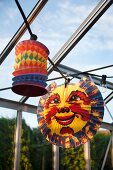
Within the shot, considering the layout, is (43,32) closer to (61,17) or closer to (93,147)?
(61,17)

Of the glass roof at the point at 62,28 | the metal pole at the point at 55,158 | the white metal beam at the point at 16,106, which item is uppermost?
the glass roof at the point at 62,28

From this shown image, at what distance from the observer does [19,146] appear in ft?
15.7

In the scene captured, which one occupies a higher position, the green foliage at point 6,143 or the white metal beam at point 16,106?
the white metal beam at point 16,106

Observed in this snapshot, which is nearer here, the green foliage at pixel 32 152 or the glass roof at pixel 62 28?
the glass roof at pixel 62 28

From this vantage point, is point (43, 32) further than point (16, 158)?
No

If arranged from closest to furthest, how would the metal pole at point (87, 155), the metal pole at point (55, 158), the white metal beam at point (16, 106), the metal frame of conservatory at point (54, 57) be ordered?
the metal frame of conservatory at point (54, 57), the white metal beam at point (16, 106), the metal pole at point (55, 158), the metal pole at point (87, 155)

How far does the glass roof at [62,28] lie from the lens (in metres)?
3.87

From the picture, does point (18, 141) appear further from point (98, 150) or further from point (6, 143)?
point (98, 150)

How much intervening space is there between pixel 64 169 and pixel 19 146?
109cm

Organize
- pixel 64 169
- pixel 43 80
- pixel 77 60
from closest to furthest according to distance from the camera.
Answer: pixel 43 80 < pixel 77 60 < pixel 64 169

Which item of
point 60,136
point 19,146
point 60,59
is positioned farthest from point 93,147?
point 60,136

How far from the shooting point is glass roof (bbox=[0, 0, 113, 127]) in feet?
12.7

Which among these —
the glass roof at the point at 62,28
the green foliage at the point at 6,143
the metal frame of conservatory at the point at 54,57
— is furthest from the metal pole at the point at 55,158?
the glass roof at the point at 62,28

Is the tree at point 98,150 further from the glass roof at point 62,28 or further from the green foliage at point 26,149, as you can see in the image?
the glass roof at point 62,28
